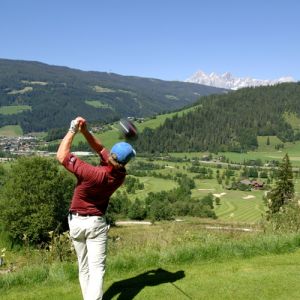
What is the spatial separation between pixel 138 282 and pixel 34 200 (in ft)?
127

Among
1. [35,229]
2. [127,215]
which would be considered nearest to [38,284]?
[35,229]

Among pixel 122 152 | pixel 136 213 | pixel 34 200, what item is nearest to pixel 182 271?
pixel 122 152

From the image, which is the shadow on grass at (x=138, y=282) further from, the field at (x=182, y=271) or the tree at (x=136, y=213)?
the tree at (x=136, y=213)

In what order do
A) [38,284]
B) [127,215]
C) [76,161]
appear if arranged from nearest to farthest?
1. [76,161]
2. [38,284]
3. [127,215]

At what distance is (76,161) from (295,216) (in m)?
9.20

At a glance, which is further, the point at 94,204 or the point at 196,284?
the point at 196,284

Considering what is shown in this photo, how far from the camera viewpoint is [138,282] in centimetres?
876

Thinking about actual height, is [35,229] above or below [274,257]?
below

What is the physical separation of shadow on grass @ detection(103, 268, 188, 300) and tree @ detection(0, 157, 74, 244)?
1398 inches

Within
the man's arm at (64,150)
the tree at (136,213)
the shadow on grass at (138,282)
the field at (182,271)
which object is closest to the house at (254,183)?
the tree at (136,213)

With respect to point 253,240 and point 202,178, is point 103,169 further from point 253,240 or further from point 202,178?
point 202,178

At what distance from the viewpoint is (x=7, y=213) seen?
1778 inches

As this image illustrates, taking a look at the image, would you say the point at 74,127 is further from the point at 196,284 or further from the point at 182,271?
the point at 182,271

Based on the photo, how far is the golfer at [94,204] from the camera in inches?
266
